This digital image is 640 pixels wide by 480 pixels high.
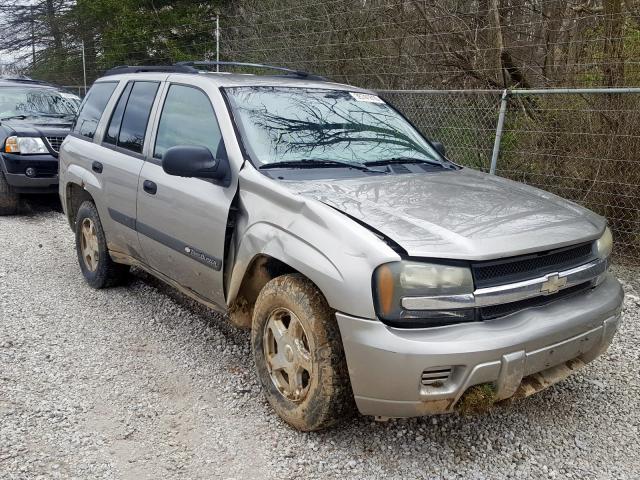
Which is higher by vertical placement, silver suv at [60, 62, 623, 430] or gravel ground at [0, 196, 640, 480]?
silver suv at [60, 62, 623, 430]

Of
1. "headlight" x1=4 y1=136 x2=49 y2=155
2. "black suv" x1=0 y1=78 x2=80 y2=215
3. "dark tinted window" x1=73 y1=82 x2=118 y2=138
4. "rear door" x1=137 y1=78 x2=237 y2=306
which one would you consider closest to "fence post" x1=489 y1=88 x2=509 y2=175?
"rear door" x1=137 y1=78 x2=237 y2=306

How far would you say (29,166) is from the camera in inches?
302

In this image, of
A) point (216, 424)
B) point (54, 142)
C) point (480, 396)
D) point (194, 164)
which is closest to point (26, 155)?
point (54, 142)

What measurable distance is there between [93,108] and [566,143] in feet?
15.3

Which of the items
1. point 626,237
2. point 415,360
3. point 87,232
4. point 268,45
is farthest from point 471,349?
point 268,45

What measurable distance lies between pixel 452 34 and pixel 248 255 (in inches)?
265

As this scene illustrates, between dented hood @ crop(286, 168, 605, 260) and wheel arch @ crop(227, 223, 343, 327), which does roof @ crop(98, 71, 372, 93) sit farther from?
wheel arch @ crop(227, 223, 343, 327)

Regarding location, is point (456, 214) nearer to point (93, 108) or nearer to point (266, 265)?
point (266, 265)

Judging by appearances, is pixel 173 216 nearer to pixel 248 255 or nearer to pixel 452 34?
pixel 248 255

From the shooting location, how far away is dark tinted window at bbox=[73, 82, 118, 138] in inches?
192

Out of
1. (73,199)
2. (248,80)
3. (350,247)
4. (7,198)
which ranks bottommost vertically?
(7,198)

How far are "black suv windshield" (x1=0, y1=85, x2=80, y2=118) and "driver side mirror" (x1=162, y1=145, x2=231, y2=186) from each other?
6479mm

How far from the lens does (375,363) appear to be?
2471 millimetres

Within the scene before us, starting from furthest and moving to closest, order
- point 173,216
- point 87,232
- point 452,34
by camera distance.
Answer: point 452,34, point 87,232, point 173,216
